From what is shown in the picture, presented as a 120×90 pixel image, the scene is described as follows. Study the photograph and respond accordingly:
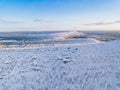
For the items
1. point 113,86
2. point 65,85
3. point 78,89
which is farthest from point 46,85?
point 113,86

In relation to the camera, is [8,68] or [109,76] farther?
[8,68]

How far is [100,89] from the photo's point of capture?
7.37 meters

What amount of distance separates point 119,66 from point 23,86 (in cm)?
642

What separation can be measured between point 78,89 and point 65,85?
76 cm

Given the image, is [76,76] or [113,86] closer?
[113,86]

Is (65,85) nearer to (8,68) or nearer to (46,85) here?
(46,85)

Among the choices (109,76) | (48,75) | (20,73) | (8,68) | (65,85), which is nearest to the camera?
(65,85)

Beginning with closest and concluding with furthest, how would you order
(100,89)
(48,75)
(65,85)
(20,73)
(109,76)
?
(100,89) → (65,85) → (109,76) → (48,75) → (20,73)

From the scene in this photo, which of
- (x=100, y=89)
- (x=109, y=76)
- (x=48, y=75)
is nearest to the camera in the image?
(x=100, y=89)

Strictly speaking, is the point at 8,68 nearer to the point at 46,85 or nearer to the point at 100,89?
the point at 46,85

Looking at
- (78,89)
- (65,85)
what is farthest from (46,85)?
(78,89)

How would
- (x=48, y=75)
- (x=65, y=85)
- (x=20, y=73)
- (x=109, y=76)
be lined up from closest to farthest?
(x=65, y=85)
(x=109, y=76)
(x=48, y=75)
(x=20, y=73)

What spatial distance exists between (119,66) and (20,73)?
6.51 meters

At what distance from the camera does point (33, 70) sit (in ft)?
37.0
